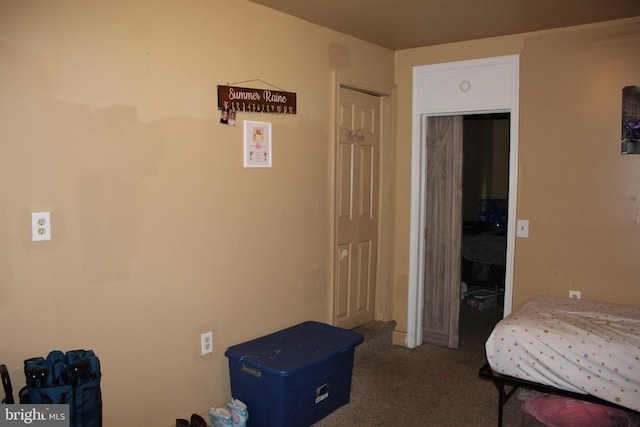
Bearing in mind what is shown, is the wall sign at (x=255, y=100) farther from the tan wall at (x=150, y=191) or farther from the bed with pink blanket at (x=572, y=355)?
the bed with pink blanket at (x=572, y=355)

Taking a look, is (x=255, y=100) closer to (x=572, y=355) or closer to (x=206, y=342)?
(x=206, y=342)

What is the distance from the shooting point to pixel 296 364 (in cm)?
276

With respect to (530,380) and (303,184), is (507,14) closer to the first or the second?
(303,184)

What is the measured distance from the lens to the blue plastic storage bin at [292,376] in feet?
8.94

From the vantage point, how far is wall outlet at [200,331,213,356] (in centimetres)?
285

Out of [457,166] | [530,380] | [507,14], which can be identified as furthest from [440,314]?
[507,14]

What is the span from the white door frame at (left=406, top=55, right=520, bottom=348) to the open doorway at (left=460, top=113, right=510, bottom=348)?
66 cm

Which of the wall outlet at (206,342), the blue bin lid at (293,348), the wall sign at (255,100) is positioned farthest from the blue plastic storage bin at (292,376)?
the wall sign at (255,100)

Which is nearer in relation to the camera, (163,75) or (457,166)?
(163,75)

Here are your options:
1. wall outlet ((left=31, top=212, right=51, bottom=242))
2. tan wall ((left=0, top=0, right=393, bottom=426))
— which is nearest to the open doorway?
tan wall ((left=0, top=0, right=393, bottom=426))

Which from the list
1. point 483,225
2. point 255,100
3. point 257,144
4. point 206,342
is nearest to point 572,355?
point 206,342

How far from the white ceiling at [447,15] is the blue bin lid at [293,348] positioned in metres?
2.06

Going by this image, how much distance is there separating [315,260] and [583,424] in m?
1.92

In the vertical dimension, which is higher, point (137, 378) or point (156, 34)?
point (156, 34)
